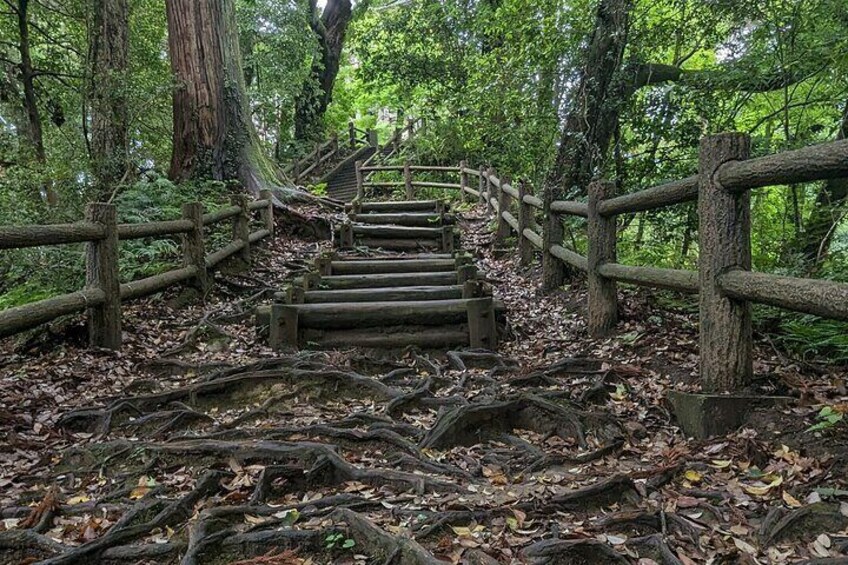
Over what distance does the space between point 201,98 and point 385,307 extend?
19.7ft

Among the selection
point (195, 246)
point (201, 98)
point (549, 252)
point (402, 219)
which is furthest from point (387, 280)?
point (201, 98)

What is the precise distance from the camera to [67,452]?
304cm

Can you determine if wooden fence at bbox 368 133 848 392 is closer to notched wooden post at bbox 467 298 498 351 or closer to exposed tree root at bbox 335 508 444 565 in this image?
notched wooden post at bbox 467 298 498 351

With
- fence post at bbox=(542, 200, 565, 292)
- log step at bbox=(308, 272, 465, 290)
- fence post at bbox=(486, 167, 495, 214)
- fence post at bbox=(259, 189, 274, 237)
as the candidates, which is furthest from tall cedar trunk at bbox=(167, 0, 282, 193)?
fence post at bbox=(542, 200, 565, 292)

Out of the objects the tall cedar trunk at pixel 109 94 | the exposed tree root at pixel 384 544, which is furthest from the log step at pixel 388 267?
the exposed tree root at pixel 384 544

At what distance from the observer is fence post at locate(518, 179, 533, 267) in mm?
7695

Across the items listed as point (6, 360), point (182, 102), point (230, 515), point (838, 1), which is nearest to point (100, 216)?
point (6, 360)

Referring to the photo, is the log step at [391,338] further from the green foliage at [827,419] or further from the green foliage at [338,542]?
the green foliage at [338,542]

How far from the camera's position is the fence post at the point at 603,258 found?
4.69m

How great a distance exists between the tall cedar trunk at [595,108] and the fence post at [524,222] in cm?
45

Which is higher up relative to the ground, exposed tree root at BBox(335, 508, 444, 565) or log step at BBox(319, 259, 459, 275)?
log step at BBox(319, 259, 459, 275)

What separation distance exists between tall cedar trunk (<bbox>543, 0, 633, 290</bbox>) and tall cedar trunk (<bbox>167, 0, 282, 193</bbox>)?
5118 mm

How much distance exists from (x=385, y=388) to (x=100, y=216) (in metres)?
2.59

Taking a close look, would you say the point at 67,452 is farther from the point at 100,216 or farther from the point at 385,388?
the point at 100,216
